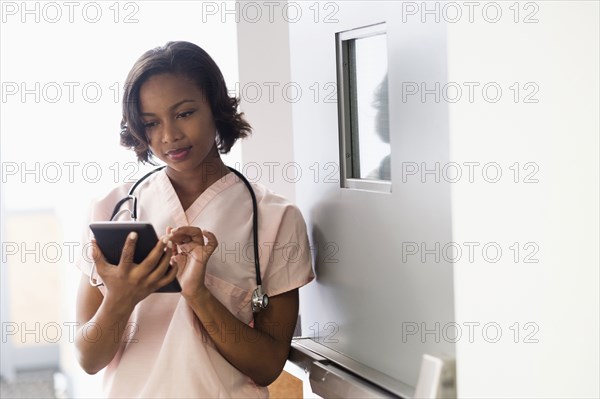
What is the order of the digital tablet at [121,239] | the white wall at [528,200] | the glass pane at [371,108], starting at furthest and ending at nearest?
the digital tablet at [121,239] → the glass pane at [371,108] → the white wall at [528,200]

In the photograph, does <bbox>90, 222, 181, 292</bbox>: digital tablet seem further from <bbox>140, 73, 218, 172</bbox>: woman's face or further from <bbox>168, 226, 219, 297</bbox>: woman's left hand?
<bbox>140, 73, 218, 172</bbox>: woman's face

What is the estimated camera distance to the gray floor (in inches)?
116

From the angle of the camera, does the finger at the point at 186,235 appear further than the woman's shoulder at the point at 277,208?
No

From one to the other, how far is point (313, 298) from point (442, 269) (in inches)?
14.7

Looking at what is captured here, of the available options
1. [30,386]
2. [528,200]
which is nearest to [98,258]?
[528,200]

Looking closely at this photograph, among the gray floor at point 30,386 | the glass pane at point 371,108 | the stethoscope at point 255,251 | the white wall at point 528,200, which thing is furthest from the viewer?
the gray floor at point 30,386

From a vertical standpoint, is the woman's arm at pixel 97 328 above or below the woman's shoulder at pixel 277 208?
below

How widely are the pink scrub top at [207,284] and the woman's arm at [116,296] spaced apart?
3 centimetres

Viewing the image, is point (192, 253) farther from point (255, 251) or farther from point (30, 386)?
point (30, 386)

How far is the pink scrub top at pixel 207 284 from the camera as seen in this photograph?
1024 mm

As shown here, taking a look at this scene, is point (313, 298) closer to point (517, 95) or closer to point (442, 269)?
point (442, 269)

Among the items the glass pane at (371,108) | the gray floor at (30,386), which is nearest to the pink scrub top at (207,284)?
the glass pane at (371,108)

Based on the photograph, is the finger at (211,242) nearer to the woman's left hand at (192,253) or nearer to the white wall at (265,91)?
the woman's left hand at (192,253)

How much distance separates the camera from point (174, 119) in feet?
3.44
